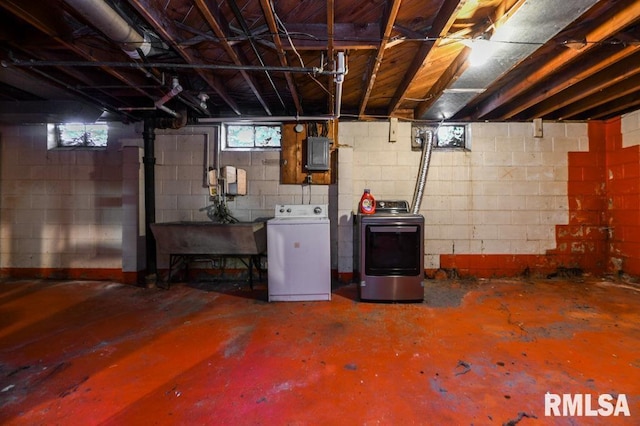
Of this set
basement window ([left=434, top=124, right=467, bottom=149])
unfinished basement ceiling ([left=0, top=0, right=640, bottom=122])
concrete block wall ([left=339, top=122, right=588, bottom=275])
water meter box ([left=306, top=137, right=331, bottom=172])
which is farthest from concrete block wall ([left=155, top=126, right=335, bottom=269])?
basement window ([left=434, top=124, right=467, bottom=149])

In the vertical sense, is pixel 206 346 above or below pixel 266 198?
below

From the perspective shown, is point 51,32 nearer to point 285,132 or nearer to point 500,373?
point 285,132

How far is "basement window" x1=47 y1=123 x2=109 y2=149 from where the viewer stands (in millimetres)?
3822

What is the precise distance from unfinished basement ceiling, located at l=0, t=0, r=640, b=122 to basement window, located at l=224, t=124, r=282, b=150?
466 millimetres

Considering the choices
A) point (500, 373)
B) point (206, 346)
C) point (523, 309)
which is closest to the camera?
point (500, 373)

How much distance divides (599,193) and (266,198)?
16.2ft

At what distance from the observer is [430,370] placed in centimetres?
175

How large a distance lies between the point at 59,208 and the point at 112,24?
11.3 feet

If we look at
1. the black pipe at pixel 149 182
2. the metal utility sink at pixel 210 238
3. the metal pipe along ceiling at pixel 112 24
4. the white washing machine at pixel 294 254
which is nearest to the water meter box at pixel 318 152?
the white washing machine at pixel 294 254

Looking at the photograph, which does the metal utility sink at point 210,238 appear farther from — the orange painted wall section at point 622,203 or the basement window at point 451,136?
the orange painted wall section at point 622,203

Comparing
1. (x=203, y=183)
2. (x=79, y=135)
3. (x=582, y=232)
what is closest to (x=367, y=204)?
(x=203, y=183)

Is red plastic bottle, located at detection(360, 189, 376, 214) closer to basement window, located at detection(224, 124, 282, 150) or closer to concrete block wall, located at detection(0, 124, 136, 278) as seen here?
basement window, located at detection(224, 124, 282, 150)

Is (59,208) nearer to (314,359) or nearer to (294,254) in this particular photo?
(294,254)

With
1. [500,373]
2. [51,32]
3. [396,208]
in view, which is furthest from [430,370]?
[51,32]
